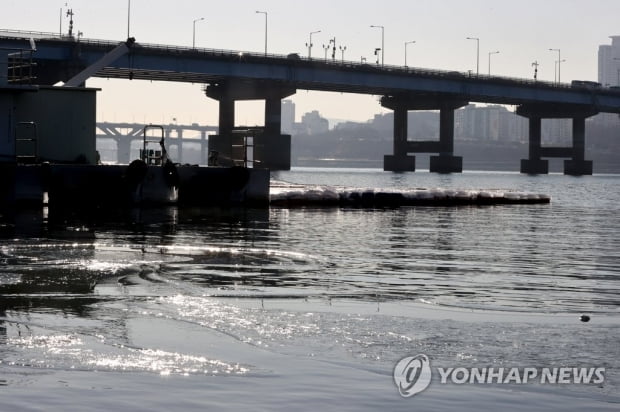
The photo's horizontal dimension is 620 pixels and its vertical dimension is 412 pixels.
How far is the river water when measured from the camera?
10.2 m

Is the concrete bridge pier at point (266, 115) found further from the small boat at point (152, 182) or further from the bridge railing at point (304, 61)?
the small boat at point (152, 182)

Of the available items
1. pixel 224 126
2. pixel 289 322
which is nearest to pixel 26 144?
pixel 289 322

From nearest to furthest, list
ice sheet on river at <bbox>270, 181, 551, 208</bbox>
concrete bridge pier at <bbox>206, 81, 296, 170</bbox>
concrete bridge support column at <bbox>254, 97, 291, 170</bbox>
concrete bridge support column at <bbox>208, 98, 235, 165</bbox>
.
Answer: ice sheet on river at <bbox>270, 181, 551, 208</bbox> → concrete bridge pier at <bbox>206, 81, 296, 170</bbox> → concrete bridge support column at <bbox>208, 98, 235, 165</bbox> → concrete bridge support column at <bbox>254, 97, 291, 170</bbox>

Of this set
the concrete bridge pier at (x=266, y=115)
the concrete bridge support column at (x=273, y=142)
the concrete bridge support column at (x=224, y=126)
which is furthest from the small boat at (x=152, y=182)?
the concrete bridge support column at (x=273, y=142)

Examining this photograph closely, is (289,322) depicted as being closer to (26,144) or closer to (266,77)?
(26,144)

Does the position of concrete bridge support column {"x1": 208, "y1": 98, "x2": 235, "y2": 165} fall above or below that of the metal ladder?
above

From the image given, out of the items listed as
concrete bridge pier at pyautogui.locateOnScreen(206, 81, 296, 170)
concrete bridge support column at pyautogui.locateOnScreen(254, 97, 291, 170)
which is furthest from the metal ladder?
concrete bridge support column at pyautogui.locateOnScreen(254, 97, 291, 170)

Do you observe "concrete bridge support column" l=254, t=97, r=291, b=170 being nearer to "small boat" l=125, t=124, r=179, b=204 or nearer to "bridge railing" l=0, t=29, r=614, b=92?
"bridge railing" l=0, t=29, r=614, b=92

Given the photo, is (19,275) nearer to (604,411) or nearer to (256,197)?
(604,411)

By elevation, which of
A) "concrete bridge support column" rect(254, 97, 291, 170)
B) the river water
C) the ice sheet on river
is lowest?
the river water

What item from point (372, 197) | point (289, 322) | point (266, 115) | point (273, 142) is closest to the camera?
point (289, 322)

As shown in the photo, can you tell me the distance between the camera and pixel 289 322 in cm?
1404

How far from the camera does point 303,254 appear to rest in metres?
25.4

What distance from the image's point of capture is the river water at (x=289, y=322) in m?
10.2
